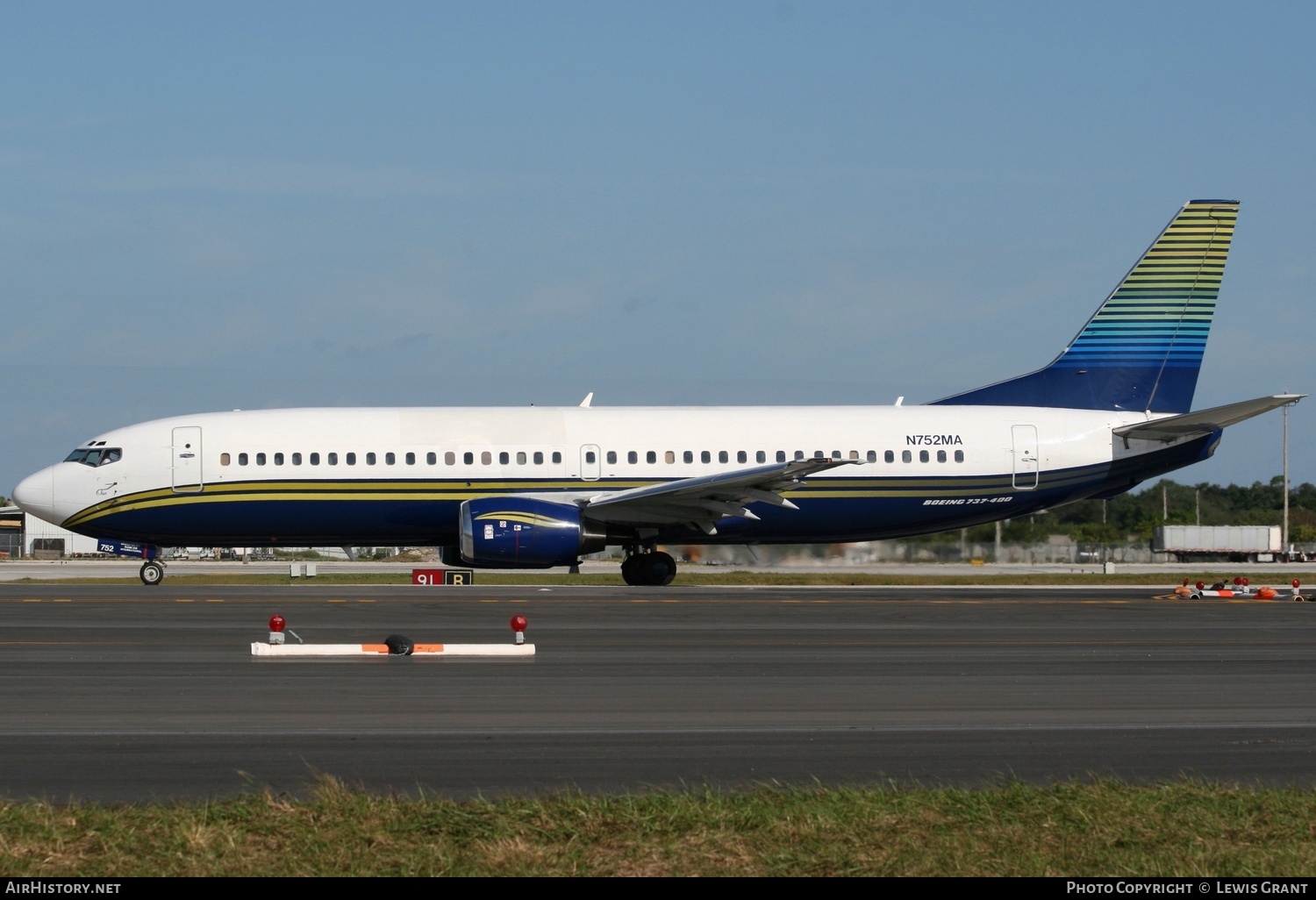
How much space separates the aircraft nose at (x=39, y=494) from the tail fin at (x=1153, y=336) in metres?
20.1

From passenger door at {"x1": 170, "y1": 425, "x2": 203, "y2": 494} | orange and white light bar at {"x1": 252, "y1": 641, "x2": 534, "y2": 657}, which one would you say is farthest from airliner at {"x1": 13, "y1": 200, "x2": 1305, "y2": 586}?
orange and white light bar at {"x1": 252, "y1": 641, "x2": 534, "y2": 657}

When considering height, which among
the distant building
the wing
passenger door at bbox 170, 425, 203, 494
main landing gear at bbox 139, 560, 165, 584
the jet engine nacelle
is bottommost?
the distant building

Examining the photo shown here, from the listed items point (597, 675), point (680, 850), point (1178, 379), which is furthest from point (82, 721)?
point (1178, 379)

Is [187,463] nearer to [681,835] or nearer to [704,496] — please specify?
[704,496]

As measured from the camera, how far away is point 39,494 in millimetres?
29656

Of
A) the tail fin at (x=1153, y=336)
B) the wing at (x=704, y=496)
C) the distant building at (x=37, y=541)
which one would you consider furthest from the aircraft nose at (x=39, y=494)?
the distant building at (x=37, y=541)

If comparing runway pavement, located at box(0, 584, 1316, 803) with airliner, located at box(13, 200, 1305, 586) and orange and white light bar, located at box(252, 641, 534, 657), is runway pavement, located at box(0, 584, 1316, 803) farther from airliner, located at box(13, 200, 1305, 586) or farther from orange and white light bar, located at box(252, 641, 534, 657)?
airliner, located at box(13, 200, 1305, 586)

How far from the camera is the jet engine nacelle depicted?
27.4 metres

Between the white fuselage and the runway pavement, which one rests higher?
the white fuselage

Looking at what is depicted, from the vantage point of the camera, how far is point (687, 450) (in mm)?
30406

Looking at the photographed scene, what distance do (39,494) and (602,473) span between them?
12112mm

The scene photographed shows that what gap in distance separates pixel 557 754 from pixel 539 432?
20.6 m

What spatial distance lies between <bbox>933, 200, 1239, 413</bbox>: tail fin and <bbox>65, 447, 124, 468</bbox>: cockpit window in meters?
18.7
